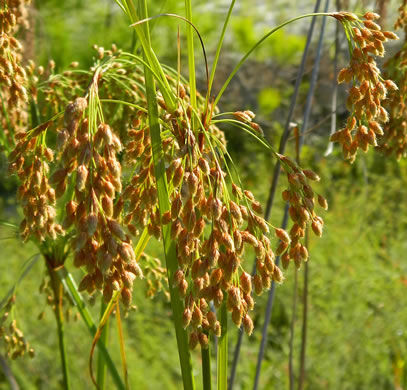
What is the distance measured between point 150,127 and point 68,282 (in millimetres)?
548

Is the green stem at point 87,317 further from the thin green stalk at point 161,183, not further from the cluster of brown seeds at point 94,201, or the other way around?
the cluster of brown seeds at point 94,201

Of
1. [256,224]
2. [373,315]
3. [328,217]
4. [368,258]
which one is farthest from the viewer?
[328,217]

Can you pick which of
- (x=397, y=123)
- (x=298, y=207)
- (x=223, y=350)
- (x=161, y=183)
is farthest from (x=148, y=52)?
(x=397, y=123)

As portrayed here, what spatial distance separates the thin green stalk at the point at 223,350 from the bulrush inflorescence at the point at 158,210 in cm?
9

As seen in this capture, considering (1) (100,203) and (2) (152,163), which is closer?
(1) (100,203)

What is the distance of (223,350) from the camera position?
1155 mm

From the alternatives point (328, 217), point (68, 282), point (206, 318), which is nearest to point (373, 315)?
point (328, 217)

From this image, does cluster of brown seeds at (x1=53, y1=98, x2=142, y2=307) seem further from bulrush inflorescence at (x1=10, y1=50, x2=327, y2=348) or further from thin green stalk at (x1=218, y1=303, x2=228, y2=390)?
thin green stalk at (x1=218, y1=303, x2=228, y2=390)

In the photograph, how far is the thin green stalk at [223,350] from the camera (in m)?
1.13

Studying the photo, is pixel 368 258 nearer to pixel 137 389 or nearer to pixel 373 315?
pixel 373 315

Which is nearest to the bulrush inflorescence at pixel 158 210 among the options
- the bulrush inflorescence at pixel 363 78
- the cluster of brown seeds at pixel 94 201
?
the cluster of brown seeds at pixel 94 201

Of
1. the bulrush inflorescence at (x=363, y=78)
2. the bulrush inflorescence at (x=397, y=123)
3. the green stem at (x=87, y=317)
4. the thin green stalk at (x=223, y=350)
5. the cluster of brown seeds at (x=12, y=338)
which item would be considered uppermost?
the bulrush inflorescence at (x=363, y=78)

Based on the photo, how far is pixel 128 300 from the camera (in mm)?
973

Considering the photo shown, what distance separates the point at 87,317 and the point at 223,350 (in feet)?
1.15
